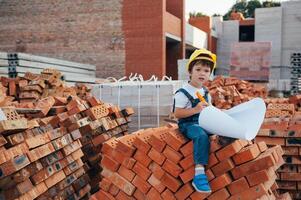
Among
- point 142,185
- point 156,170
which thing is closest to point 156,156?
point 156,170

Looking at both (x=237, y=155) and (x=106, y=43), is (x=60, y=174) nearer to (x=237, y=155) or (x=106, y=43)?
(x=237, y=155)

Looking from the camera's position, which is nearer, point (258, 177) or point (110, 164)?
point (258, 177)

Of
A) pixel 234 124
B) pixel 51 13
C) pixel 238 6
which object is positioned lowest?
pixel 234 124

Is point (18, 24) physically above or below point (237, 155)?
above

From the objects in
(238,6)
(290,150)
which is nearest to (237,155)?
(290,150)

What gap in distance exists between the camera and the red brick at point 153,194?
3.99m

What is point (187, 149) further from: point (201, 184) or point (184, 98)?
point (184, 98)

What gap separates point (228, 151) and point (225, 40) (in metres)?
28.4

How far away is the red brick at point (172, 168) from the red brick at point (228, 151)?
41 centimetres

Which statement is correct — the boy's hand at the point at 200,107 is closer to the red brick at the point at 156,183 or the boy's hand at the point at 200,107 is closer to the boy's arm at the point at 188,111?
the boy's arm at the point at 188,111

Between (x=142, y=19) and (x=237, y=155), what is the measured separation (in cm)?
1560

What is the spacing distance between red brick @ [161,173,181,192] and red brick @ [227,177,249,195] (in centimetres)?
49

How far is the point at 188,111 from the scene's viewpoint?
370 cm

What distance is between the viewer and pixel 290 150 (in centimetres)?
514
